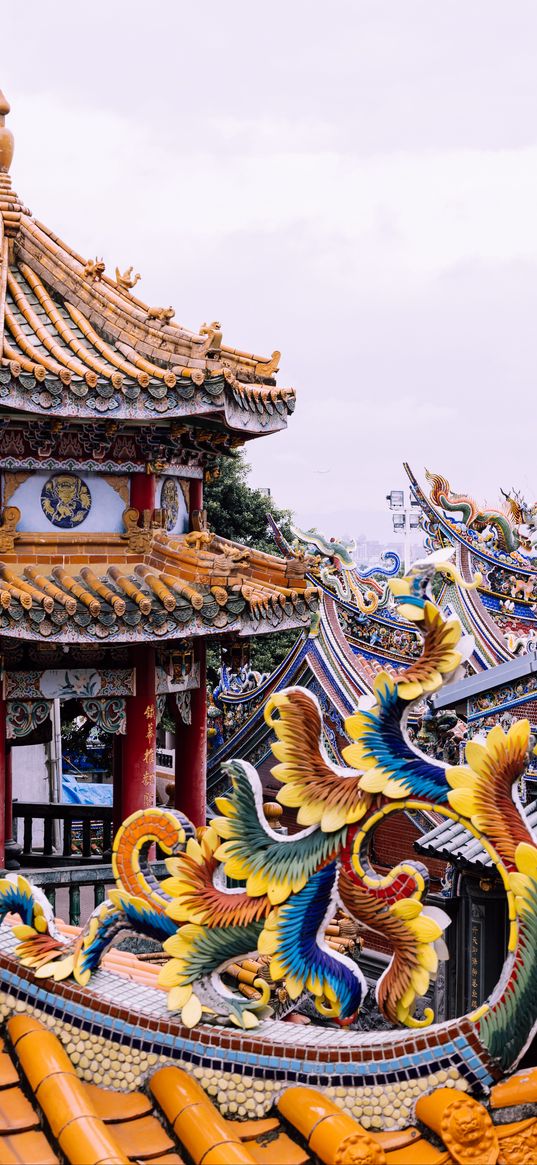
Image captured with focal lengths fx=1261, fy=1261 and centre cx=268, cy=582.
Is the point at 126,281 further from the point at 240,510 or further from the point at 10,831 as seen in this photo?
the point at 240,510

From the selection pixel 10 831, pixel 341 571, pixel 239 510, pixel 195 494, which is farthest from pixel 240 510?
pixel 195 494

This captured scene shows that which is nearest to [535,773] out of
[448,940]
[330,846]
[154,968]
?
[448,940]

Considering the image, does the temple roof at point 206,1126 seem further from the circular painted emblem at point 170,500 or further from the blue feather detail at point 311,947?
the circular painted emblem at point 170,500

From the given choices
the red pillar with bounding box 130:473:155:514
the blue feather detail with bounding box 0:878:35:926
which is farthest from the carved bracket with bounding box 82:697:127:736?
the blue feather detail with bounding box 0:878:35:926

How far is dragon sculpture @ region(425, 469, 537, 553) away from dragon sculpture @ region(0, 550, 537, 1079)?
1743 centimetres

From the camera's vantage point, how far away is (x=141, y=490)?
26.7 ft

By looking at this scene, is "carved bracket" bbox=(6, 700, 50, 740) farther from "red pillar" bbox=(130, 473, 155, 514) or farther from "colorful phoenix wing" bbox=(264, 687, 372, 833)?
"colorful phoenix wing" bbox=(264, 687, 372, 833)

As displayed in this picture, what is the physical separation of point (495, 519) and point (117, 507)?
14.1 metres

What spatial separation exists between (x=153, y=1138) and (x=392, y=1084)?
776mm

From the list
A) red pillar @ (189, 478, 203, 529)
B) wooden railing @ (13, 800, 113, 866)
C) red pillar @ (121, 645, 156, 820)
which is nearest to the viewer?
red pillar @ (121, 645, 156, 820)

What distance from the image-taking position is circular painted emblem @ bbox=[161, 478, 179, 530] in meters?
8.37

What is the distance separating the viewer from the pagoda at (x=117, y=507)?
7410 millimetres

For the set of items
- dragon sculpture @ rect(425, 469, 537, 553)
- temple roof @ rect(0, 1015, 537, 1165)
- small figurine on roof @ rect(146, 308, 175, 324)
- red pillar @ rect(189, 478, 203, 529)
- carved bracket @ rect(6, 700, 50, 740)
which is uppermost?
dragon sculpture @ rect(425, 469, 537, 553)

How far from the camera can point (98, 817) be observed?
10586 mm
